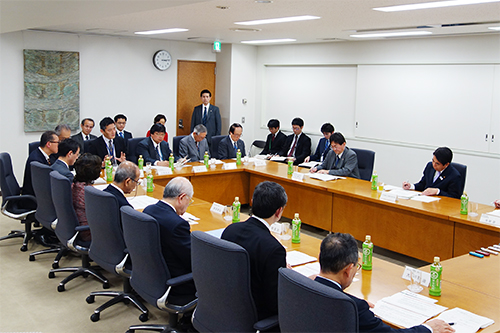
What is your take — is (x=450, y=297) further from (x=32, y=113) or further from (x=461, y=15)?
(x=32, y=113)

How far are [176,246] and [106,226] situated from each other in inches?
29.8

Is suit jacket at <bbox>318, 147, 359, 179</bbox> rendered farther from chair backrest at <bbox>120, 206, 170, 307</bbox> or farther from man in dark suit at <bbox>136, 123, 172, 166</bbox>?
chair backrest at <bbox>120, 206, 170, 307</bbox>

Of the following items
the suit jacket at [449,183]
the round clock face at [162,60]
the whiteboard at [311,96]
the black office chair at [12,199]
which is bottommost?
the black office chair at [12,199]

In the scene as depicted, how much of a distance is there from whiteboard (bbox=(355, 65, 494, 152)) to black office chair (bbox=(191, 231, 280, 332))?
230 inches

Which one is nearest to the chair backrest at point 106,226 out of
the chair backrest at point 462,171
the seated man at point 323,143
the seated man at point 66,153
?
the seated man at point 66,153

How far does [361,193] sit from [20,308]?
11.5 feet

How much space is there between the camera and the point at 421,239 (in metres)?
4.83

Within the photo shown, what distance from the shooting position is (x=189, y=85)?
402 inches

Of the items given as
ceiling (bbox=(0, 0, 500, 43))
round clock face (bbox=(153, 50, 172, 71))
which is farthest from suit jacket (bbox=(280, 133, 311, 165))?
round clock face (bbox=(153, 50, 172, 71))

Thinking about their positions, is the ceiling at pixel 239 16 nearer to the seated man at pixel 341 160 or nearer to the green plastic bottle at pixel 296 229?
the seated man at pixel 341 160

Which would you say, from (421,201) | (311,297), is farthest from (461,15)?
(311,297)

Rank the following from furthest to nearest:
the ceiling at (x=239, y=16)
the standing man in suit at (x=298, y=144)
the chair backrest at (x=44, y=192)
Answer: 1. the standing man in suit at (x=298, y=144)
2. the chair backrest at (x=44, y=192)
3. the ceiling at (x=239, y=16)

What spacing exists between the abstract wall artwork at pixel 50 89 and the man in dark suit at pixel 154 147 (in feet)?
7.59

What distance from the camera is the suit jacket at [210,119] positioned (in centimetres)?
977
